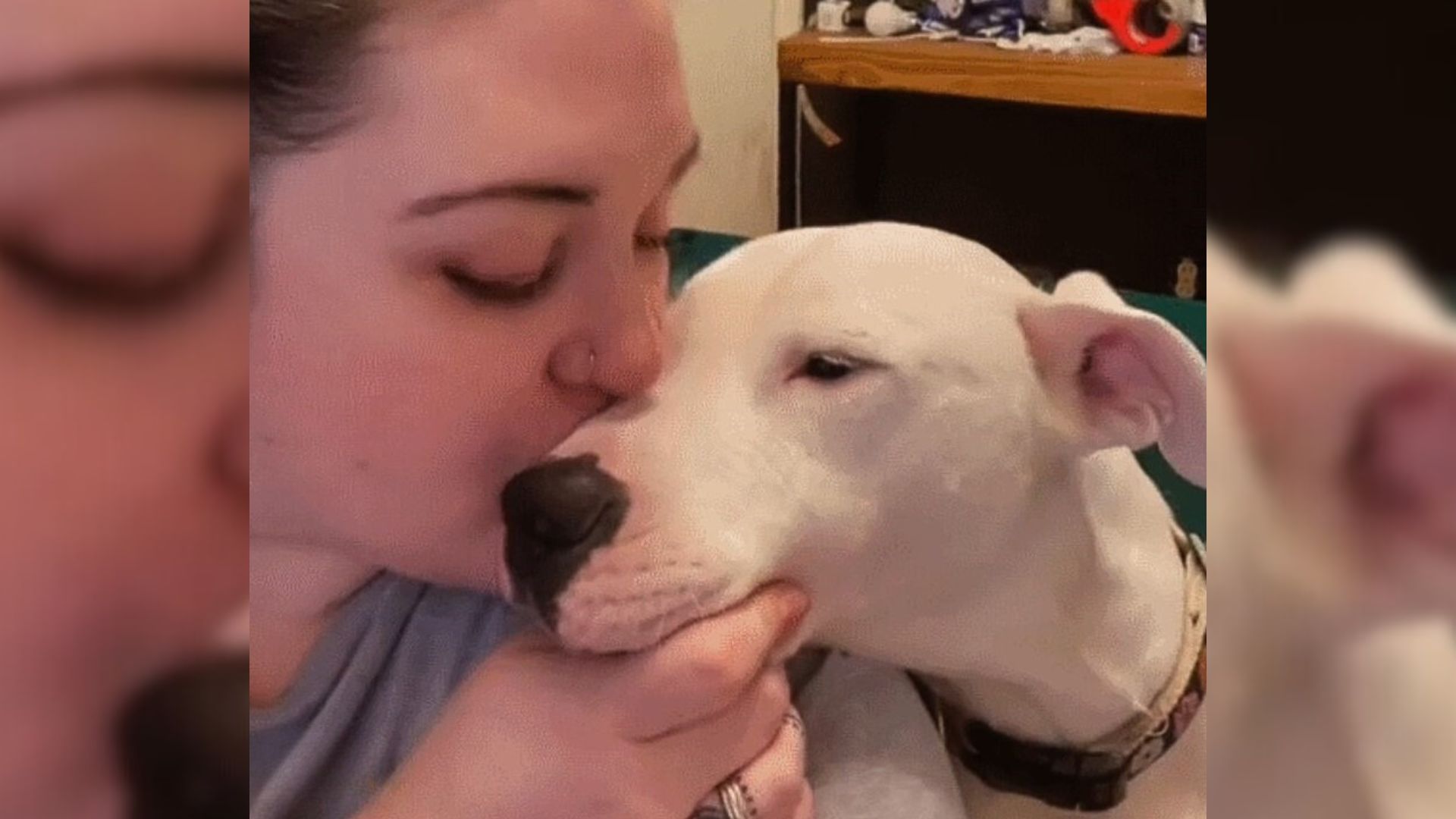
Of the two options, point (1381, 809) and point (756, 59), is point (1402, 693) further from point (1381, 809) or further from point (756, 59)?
→ point (756, 59)

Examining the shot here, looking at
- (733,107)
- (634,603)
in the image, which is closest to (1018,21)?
(733,107)

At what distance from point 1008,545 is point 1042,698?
8 centimetres

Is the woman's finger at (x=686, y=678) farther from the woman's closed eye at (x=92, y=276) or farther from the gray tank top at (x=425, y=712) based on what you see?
the woman's closed eye at (x=92, y=276)

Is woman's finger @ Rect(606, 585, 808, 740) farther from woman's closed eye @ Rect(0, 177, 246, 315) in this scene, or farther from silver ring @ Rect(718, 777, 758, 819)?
woman's closed eye @ Rect(0, 177, 246, 315)

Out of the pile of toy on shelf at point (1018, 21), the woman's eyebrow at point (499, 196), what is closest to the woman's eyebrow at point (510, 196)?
the woman's eyebrow at point (499, 196)

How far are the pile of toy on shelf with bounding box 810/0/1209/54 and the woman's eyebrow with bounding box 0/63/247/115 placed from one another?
1.37 feet

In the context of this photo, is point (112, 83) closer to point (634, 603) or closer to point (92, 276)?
point (92, 276)

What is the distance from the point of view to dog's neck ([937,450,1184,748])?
63cm

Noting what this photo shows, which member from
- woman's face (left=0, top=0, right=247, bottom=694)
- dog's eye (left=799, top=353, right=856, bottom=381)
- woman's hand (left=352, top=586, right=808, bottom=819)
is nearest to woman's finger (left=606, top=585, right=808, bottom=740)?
woman's hand (left=352, top=586, right=808, bottom=819)

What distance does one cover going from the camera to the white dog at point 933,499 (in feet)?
1.81

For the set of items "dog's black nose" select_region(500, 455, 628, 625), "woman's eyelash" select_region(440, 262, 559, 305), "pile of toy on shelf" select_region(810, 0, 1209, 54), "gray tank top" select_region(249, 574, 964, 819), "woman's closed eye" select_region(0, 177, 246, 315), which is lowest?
"gray tank top" select_region(249, 574, 964, 819)

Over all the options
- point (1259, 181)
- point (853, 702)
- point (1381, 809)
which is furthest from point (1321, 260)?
point (853, 702)

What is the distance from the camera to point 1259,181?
0.33 metres

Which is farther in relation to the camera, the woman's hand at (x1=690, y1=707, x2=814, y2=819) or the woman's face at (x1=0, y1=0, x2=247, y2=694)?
the woman's hand at (x1=690, y1=707, x2=814, y2=819)
